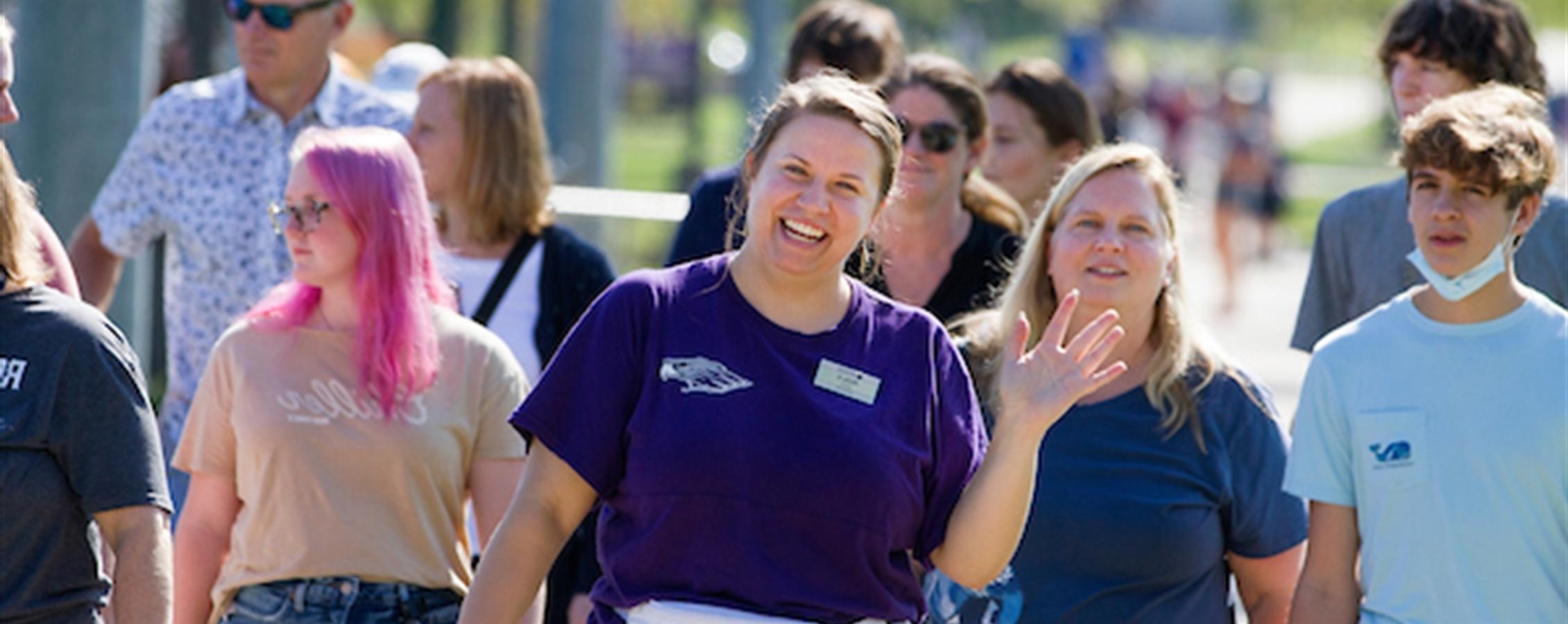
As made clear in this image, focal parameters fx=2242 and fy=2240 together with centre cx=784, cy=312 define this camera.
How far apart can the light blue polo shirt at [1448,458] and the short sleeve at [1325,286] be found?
1084mm

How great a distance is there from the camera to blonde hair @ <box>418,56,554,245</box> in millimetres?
6113

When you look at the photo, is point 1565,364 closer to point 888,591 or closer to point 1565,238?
point 1565,238

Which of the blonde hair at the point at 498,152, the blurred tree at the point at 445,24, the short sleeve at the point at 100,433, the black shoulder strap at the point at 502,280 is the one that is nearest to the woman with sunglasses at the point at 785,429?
the short sleeve at the point at 100,433

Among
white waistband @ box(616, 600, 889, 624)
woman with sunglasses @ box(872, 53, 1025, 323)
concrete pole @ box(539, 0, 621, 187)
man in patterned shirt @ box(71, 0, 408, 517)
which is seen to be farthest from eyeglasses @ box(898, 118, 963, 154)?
concrete pole @ box(539, 0, 621, 187)

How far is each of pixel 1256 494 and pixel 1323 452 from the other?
287 mm

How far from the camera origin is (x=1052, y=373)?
388 centimetres

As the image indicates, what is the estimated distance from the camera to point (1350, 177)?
48062mm

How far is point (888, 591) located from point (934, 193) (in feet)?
8.03

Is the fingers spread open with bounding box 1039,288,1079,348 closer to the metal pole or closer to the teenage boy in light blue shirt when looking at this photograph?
the teenage boy in light blue shirt

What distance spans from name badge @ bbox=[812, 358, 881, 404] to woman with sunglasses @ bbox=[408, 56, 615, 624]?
2.13m

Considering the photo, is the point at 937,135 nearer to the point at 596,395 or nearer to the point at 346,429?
the point at 346,429

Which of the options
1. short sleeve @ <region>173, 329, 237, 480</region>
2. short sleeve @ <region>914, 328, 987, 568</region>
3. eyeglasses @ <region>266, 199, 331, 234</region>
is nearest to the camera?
short sleeve @ <region>914, 328, 987, 568</region>

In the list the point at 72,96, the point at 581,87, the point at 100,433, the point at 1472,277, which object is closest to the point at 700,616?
the point at 100,433

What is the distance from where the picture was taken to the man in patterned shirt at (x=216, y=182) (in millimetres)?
6094
